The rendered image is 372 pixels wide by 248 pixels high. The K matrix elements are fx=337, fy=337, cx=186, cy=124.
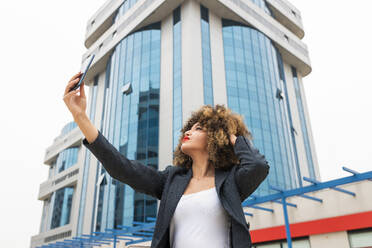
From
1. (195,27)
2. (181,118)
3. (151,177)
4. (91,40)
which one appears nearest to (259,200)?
(151,177)

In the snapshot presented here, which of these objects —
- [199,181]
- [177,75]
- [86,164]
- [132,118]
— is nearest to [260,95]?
[177,75]

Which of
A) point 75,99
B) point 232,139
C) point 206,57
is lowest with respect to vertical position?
point 232,139

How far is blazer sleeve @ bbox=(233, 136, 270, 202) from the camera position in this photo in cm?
179

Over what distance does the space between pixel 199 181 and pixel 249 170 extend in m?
0.37

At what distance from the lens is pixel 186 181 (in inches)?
79.4

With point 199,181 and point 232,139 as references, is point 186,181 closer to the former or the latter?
point 199,181

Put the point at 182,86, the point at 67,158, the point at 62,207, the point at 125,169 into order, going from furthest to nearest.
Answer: the point at 67,158 < the point at 62,207 < the point at 182,86 < the point at 125,169

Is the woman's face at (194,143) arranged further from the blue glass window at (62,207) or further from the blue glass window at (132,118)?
the blue glass window at (62,207)

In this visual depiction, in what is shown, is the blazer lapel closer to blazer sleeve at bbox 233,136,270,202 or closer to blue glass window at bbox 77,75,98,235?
blazer sleeve at bbox 233,136,270,202

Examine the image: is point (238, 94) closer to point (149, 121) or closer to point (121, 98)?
point (149, 121)

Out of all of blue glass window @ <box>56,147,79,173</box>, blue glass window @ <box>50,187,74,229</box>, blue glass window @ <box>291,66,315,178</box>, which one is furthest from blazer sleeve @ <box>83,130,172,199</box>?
blue glass window @ <box>56,147,79,173</box>

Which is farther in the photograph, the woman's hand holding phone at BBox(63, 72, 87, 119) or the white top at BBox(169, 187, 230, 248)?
the woman's hand holding phone at BBox(63, 72, 87, 119)

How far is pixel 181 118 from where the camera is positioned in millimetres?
27859

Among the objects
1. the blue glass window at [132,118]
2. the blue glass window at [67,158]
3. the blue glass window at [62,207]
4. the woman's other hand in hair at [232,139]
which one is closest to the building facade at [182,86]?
the blue glass window at [132,118]
